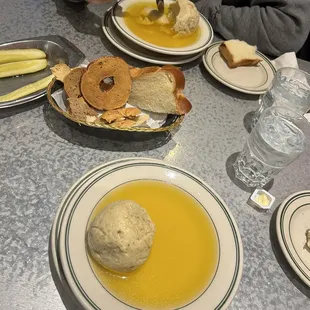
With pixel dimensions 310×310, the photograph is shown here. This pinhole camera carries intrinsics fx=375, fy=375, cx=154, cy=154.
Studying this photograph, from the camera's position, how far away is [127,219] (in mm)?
738

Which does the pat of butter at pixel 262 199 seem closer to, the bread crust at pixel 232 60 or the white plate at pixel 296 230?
the white plate at pixel 296 230

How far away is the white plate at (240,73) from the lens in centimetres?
134

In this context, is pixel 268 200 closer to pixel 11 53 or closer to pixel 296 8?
pixel 11 53

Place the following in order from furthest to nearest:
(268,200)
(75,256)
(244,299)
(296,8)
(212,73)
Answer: (296,8)
(212,73)
(268,200)
(244,299)
(75,256)

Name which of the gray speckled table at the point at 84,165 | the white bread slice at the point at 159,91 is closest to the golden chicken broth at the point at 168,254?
the gray speckled table at the point at 84,165

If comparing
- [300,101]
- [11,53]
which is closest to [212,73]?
[300,101]

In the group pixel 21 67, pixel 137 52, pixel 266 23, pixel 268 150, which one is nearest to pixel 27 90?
pixel 21 67

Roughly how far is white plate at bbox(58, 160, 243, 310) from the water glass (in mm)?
216

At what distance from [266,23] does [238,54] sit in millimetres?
327

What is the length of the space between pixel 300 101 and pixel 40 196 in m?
0.87

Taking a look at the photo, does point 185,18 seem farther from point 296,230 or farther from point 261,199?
point 296,230

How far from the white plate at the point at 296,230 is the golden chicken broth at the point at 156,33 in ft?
2.28

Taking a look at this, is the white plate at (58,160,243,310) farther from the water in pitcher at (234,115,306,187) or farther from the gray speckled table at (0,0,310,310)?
the water in pitcher at (234,115,306,187)

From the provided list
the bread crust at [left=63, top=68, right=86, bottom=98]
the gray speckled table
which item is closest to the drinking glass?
the gray speckled table
